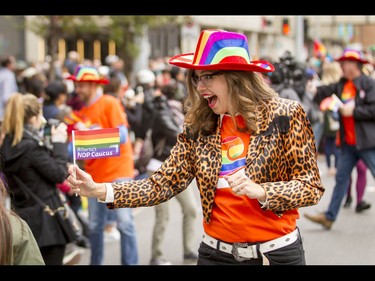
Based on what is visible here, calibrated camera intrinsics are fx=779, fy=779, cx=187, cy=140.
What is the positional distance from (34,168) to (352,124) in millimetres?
4308

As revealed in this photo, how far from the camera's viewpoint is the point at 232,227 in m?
3.87

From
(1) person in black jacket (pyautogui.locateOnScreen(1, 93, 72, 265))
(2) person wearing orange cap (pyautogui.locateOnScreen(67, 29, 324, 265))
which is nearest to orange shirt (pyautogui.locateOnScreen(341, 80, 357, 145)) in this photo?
(1) person in black jacket (pyautogui.locateOnScreen(1, 93, 72, 265))

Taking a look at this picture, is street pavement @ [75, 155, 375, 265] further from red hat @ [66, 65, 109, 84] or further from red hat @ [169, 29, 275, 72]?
red hat @ [169, 29, 275, 72]

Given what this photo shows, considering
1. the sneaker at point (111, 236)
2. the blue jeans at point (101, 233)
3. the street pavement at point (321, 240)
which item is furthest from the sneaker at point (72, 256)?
the sneaker at point (111, 236)

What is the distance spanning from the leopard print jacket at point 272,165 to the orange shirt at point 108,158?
3246 millimetres

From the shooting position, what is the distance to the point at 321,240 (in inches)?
342

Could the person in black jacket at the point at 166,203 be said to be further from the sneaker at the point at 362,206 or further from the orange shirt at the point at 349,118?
the sneaker at the point at 362,206

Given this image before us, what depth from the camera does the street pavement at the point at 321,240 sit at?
310 inches

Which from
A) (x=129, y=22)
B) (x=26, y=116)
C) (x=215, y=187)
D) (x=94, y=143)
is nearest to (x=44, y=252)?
(x=26, y=116)

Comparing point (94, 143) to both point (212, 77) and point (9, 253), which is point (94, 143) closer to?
point (212, 77)

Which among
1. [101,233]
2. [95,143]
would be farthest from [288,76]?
[95,143]

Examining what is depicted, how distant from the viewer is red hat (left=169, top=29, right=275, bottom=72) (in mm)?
3865
